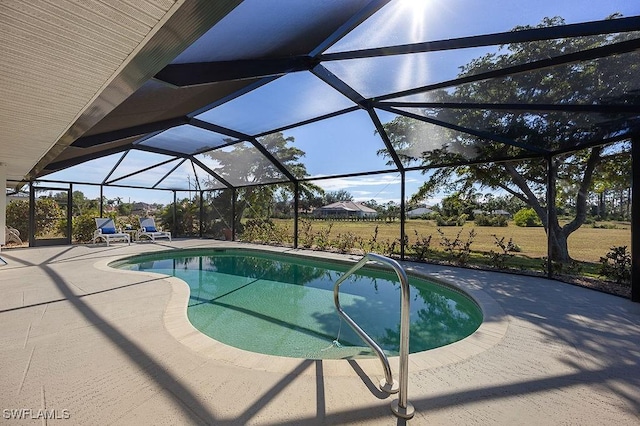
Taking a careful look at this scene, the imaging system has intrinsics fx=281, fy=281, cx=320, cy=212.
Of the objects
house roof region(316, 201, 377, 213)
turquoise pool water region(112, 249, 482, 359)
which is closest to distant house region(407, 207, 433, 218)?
house roof region(316, 201, 377, 213)

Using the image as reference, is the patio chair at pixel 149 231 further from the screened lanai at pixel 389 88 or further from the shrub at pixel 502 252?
the shrub at pixel 502 252

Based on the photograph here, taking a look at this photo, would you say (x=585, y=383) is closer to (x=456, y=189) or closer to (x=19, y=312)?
(x=19, y=312)

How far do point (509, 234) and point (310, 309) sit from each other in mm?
6523

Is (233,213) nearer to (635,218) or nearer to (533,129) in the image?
(533,129)

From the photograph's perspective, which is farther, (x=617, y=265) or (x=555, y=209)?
(x=555, y=209)

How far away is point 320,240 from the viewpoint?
11.6 metres

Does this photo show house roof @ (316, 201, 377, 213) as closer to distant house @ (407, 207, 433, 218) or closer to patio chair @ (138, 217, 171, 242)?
distant house @ (407, 207, 433, 218)

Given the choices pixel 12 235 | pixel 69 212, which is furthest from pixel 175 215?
pixel 12 235

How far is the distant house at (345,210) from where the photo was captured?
11922 mm

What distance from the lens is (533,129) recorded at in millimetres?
5438

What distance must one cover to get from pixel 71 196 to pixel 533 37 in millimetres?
15280

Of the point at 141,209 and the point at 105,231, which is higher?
the point at 141,209

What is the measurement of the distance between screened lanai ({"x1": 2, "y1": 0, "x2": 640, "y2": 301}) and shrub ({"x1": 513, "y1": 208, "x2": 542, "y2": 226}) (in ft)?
0.88

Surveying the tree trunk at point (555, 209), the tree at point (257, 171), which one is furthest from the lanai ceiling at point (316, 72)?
the tree at point (257, 171)
